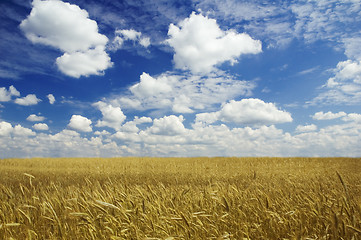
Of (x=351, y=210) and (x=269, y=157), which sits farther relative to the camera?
(x=269, y=157)

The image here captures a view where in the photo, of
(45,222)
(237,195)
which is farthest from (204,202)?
(45,222)

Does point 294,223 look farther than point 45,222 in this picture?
No

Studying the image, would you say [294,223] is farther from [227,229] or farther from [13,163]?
[13,163]

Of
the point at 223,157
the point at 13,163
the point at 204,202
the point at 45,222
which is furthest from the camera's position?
the point at 223,157

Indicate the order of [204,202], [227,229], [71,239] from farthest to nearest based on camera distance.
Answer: [204,202] → [227,229] → [71,239]

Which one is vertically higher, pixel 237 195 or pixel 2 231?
pixel 237 195

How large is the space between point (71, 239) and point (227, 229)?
2.18 metres

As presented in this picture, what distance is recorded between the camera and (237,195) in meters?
4.96

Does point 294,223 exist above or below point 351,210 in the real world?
below

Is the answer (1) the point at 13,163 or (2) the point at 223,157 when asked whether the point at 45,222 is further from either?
(1) the point at 13,163

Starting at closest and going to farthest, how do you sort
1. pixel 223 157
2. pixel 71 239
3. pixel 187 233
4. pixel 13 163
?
pixel 187 233 → pixel 71 239 → pixel 13 163 → pixel 223 157

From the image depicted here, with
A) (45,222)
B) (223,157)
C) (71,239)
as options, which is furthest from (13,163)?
(71,239)

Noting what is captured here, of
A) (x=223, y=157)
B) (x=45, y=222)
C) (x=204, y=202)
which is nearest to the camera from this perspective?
(x=45, y=222)

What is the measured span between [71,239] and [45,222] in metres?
1.44
